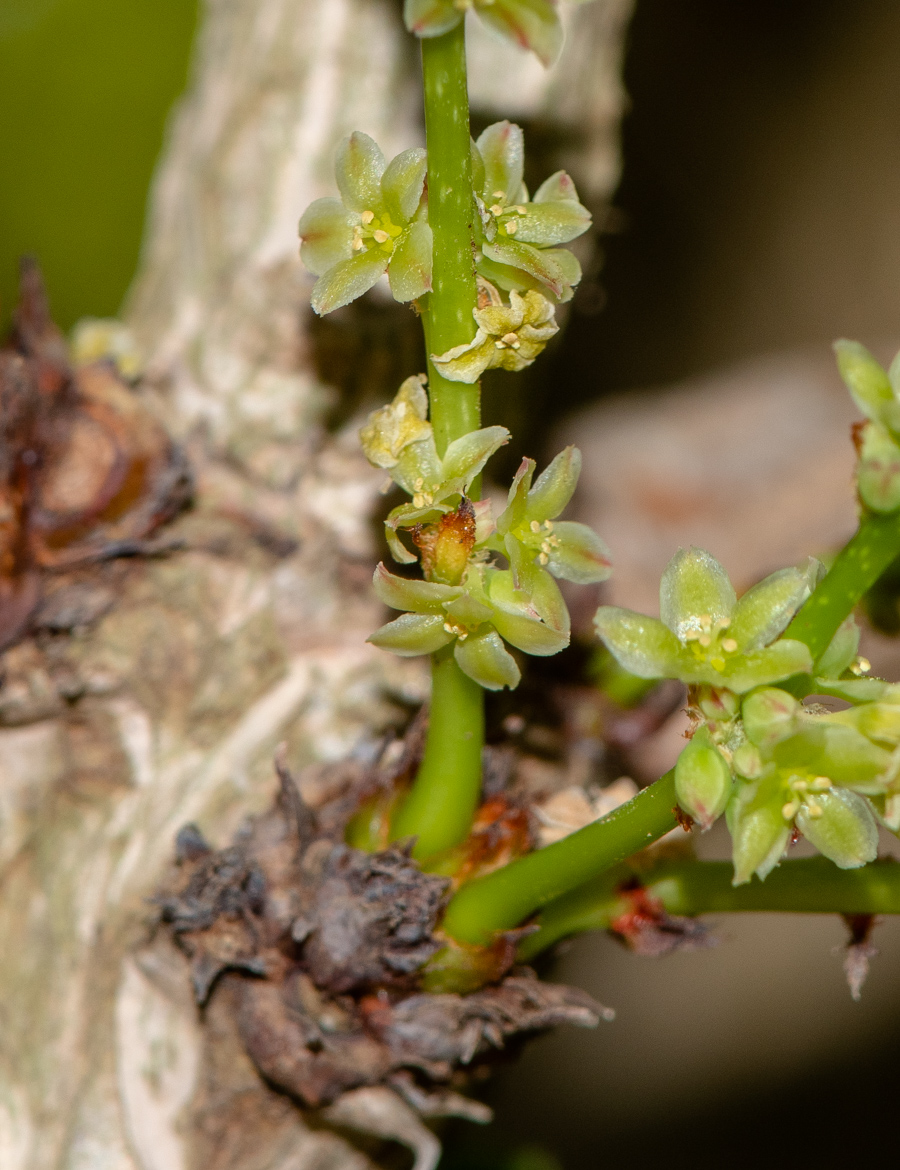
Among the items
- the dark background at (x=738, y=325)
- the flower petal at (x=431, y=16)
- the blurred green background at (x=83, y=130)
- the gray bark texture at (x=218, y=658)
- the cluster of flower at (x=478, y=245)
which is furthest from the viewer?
the dark background at (x=738, y=325)

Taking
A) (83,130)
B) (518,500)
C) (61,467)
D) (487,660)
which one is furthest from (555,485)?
(83,130)

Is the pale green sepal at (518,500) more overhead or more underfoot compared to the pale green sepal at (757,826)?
more overhead

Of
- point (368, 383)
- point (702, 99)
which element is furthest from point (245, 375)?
point (702, 99)

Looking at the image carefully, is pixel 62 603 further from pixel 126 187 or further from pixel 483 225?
pixel 126 187

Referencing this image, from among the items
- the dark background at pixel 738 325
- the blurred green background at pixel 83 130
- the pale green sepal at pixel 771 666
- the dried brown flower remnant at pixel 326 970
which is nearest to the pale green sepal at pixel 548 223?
the pale green sepal at pixel 771 666

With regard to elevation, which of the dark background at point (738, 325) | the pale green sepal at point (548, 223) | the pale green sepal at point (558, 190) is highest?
the pale green sepal at point (558, 190)

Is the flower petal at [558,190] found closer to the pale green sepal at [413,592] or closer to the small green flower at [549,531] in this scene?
the small green flower at [549,531]

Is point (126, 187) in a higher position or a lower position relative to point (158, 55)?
lower

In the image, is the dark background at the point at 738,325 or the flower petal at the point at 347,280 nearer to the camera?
the flower petal at the point at 347,280

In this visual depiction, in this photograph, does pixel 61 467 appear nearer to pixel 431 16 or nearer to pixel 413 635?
pixel 413 635
